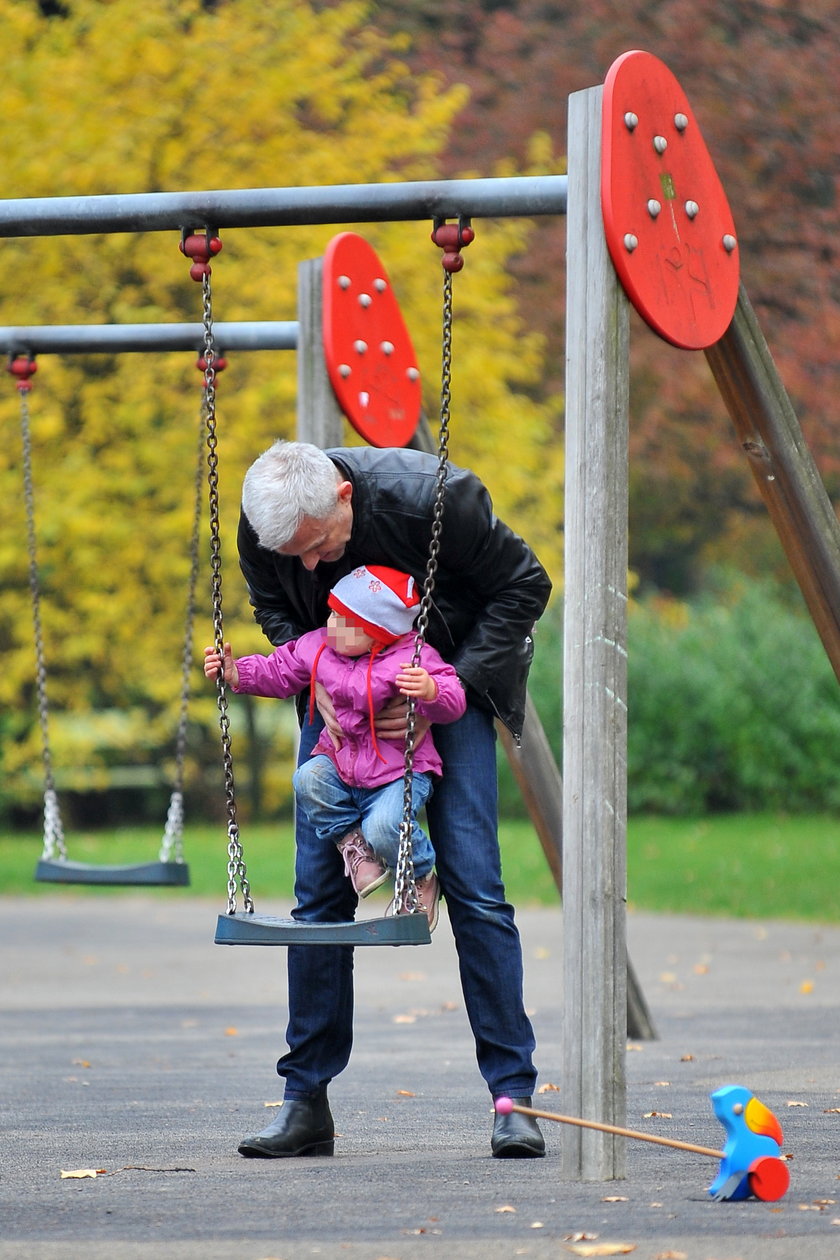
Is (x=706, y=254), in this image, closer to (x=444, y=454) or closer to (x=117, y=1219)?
(x=444, y=454)

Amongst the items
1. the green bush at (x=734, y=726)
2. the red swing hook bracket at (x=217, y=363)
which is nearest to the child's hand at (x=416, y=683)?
the red swing hook bracket at (x=217, y=363)

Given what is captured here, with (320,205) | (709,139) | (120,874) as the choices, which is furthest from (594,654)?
(709,139)

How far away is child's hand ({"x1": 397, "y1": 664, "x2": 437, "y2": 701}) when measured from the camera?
3980mm

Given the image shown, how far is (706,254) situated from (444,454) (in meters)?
0.93

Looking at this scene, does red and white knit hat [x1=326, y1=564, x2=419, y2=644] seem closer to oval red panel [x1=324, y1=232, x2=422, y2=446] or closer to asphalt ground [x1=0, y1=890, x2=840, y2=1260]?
asphalt ground [x1=0, y1=890, x2=840, y2=1260]

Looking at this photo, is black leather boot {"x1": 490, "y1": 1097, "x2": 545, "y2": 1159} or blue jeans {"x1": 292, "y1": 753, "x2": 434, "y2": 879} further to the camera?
black leather boot {"x1": 490, "y1": 1097, "x2": 545, "y2": 1159}

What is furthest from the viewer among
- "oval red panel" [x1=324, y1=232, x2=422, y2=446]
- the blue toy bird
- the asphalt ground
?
"oval red panel" [x1=324, y1=232, x2=422, y2=446]

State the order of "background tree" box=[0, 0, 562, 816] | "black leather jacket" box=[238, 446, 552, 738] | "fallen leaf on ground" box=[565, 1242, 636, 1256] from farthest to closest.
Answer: "background tree" box=[0, 0, 562, 816], "black leather jacket" box=[238, 446, 552, 738], "fallen leaf on ground" box=[565, 1242, 636, 1256]

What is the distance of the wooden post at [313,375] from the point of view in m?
6.46

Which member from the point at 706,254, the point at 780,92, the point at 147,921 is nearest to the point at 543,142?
the point at 780,92

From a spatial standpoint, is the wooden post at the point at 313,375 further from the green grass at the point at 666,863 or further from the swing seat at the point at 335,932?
the green grass at the point at 666,863

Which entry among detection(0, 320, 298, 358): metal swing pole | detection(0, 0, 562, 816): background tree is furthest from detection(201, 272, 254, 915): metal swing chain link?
detection(0, 0, 562, 816): background tree

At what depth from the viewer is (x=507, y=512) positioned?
17.0 m

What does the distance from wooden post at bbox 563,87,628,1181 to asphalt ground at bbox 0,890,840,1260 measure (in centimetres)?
34
